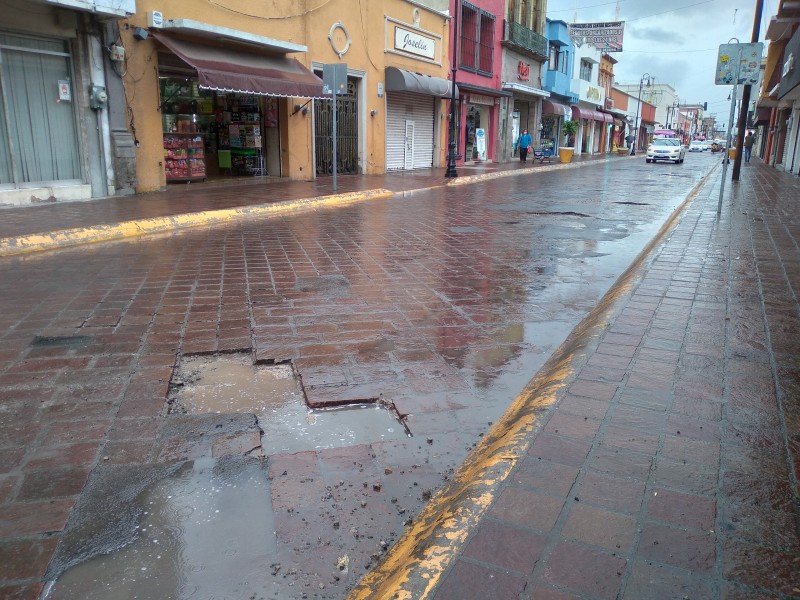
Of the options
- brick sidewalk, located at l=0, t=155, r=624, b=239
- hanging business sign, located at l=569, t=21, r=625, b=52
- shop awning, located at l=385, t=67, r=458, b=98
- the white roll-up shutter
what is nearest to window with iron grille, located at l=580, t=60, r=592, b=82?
hanging business sign, located at l=569, t=21, r=625, b=52

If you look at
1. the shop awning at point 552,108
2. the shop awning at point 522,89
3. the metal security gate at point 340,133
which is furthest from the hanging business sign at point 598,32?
the metal security gate at point 340,133

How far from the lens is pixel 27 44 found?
1098 centimetres

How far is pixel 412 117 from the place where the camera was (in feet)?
77.5

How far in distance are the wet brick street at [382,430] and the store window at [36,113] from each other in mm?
5351

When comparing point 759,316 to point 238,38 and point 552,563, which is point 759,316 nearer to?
point 552,563

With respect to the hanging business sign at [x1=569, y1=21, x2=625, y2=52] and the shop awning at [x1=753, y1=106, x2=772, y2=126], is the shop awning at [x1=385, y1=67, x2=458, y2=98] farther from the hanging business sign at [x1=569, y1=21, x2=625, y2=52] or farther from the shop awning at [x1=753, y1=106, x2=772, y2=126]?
the shop awning at [x1=753, y1=106, x2=772, y2=126]

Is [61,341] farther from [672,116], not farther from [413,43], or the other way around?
[672,116]

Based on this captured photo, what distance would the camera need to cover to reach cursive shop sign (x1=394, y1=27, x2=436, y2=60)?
2139 centimetres

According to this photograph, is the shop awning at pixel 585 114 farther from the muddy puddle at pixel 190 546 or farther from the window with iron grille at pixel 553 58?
the muddy puddle at pixel 190 546

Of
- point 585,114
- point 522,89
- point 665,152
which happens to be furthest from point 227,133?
point 585,114

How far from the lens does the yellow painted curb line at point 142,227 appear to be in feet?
25.9

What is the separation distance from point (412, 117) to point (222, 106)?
8.91 meters

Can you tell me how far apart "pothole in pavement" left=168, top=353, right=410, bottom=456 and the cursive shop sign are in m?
19.4

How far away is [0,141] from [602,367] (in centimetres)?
1125
